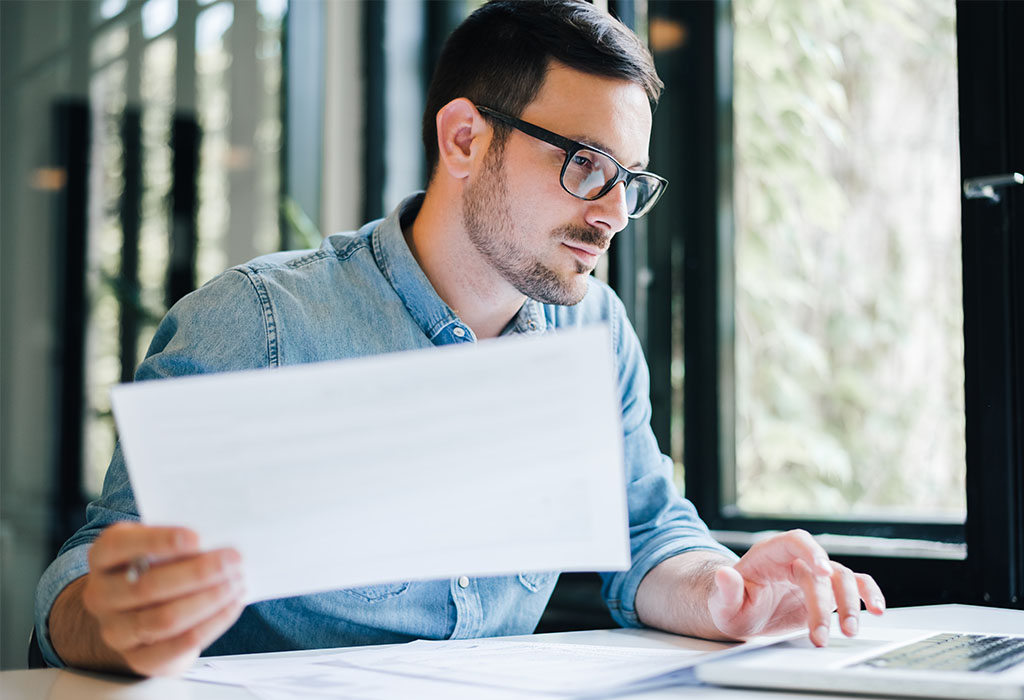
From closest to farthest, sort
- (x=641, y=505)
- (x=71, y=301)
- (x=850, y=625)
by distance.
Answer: (x=850, y=625) < (x=641, y=505) < (x=71, y=301)

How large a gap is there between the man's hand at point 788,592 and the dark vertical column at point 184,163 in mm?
1845

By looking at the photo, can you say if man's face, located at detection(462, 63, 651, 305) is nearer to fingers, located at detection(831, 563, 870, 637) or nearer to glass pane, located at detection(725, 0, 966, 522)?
fingers, located at detection(831, 563, 870, 637)

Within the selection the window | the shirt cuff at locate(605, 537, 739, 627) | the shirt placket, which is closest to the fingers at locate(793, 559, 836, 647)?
the shirt cuff at locate(605, 537, 739, 627)

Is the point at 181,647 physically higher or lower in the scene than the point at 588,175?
lower

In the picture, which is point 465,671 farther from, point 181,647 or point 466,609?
point 466,609

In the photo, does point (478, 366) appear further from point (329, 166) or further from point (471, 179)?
point (329, 166)

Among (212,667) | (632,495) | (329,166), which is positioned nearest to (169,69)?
(329,166)

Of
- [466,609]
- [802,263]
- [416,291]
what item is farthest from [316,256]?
[802,263]

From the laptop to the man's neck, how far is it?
609 millimetres

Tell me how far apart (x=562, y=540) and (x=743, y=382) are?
1.30 m

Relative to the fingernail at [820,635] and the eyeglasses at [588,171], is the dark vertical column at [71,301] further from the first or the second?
the fingernail at [820,635]

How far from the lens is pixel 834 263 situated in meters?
1.97

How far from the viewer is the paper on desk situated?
2.24 ft

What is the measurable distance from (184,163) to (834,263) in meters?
1.58
